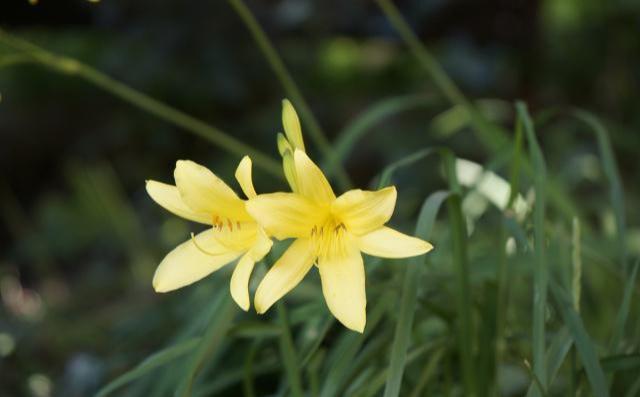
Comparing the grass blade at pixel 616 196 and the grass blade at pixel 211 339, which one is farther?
the grass blade at pixel 616 196

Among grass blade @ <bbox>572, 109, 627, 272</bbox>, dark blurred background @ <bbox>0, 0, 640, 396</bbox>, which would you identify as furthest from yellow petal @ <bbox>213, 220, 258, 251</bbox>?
dark blurred background @ <bbox>0, 0, 640, 396</bbox>

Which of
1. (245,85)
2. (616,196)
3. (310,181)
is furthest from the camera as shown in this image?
(245,85)

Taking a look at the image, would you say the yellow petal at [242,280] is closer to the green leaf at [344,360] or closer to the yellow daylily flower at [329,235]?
the yellow daylily flower at [329,235]

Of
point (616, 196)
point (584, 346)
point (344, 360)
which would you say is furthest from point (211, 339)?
point (616, 196)

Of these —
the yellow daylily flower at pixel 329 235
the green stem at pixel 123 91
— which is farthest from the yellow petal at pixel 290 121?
the green stem at pixel 123 91

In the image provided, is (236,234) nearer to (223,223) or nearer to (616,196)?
(223,223)

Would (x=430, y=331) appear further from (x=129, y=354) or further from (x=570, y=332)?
(x=129, y=354)
